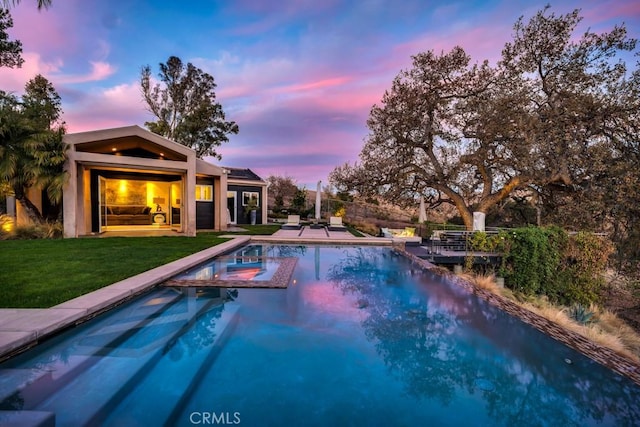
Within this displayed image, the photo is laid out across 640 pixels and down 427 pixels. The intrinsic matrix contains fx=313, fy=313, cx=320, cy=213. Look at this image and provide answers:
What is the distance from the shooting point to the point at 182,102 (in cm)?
2516

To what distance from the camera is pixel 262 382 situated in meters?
3.05

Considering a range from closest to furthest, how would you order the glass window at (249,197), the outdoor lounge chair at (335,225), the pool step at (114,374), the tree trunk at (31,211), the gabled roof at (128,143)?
the pool step at (114,374) < the gabled roof at (128,143) < the tree trunk at (31,211) < the outdoor lounge chair at (335,225) < the glass window at (249,197)

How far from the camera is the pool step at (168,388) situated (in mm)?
2480

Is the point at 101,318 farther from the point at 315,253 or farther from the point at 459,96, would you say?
the point at 459,96

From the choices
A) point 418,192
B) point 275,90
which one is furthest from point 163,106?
point 418,192

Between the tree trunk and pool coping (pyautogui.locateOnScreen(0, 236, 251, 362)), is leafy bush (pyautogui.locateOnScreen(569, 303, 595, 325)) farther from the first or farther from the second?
the tree trunk

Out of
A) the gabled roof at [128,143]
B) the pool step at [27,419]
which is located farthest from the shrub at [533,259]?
the gabled roof at [128,143]

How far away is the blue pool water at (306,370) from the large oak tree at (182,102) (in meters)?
22.7

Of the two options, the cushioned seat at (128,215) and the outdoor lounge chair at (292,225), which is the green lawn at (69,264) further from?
the outdoor lounge chair at (292,225)

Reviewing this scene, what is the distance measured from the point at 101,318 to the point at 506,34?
18.6 m

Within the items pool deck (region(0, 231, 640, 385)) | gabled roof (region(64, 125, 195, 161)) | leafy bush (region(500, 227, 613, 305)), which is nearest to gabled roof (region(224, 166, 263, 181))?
gabled roof (region(64, 125, 195, 161))

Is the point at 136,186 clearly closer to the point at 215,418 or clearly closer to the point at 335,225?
the point at 335,225

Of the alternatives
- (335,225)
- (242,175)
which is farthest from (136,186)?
(335,225)

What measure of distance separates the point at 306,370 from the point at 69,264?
235 inches
